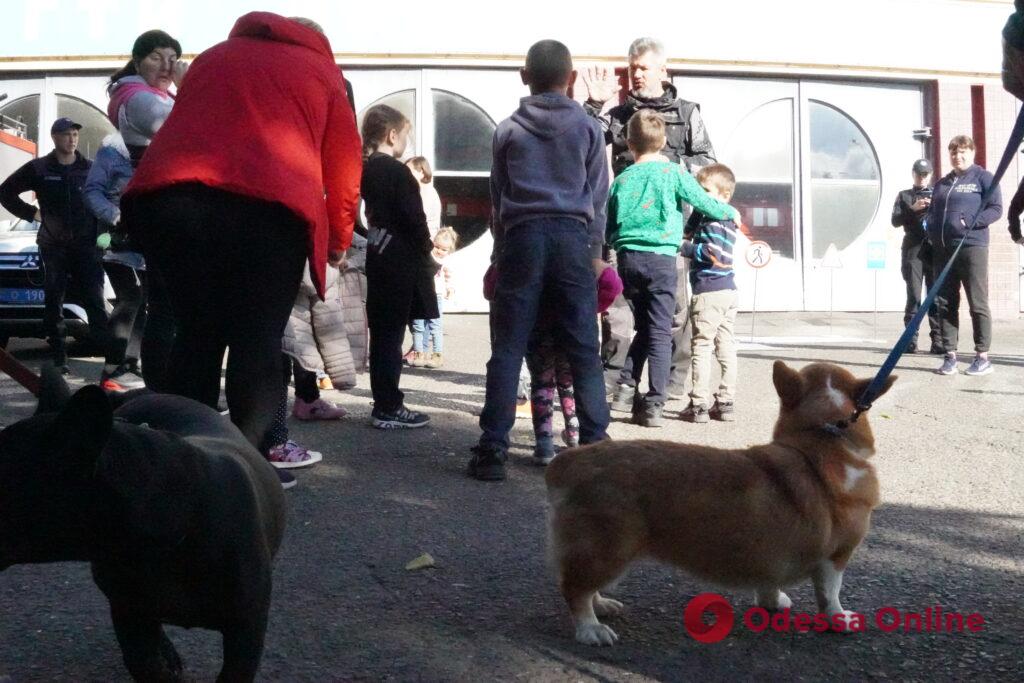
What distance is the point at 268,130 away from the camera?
351 cm

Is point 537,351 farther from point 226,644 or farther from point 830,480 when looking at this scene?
point 226,644

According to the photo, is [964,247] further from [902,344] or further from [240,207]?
[240,207]

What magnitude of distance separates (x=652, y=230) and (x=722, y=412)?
127 cm

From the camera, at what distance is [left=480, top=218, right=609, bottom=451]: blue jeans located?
16.1ft

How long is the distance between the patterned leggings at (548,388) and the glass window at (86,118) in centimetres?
1367

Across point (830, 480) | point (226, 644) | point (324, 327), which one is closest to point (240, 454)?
point (226, 644)

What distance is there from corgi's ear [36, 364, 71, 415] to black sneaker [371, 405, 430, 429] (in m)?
4.15

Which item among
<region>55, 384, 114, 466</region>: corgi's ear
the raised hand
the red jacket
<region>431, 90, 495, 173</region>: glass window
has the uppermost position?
<region>431, 90, 495, 173</region>: glass window

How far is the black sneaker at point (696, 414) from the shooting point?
264 inches

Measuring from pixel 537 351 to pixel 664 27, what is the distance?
1299cm

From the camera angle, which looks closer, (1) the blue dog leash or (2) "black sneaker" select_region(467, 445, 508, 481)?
Answer: (1) the blue dog leash

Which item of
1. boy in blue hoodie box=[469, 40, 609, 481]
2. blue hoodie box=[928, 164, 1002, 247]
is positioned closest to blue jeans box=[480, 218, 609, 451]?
boy in blue hoodie box=[469, 40, 609, 481]

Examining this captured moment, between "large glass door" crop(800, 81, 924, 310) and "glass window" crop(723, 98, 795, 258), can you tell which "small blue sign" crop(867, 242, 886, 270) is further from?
"glass window" crop(723, 98, 795, 258)

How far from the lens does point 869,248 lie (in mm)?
16984
